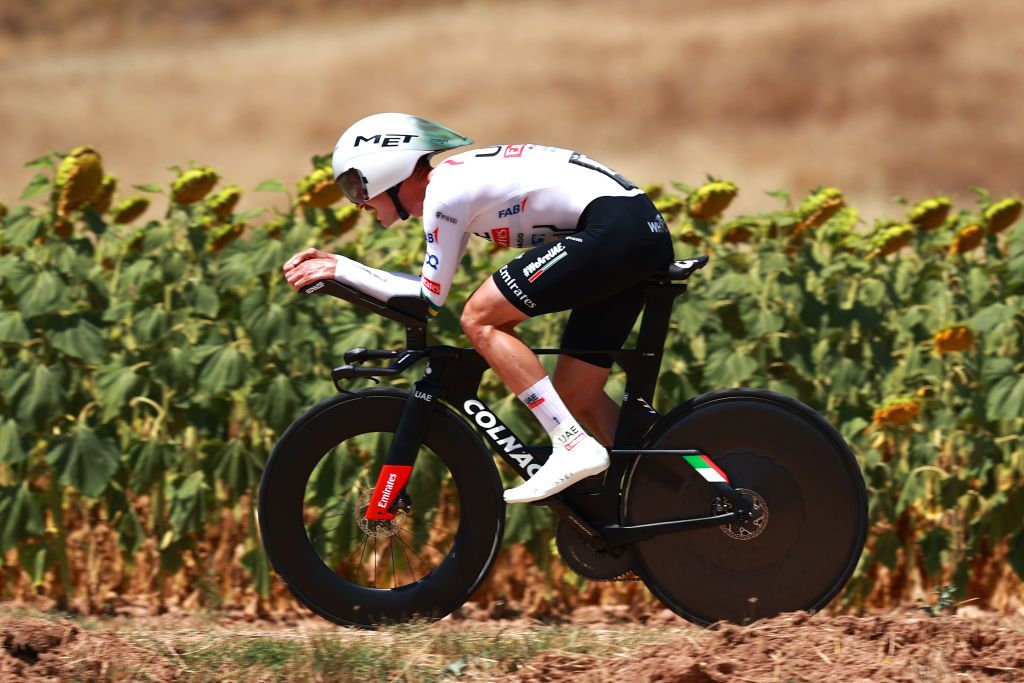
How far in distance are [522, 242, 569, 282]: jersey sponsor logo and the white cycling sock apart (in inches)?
12.8

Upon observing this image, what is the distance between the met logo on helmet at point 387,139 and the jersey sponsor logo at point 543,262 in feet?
1.78

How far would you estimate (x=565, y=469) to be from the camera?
4738 mm

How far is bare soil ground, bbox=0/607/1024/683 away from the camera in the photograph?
4383mm

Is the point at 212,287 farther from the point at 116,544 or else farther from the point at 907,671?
the point at 907,671

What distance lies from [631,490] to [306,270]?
1.26 m

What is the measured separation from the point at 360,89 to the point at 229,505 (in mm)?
31153

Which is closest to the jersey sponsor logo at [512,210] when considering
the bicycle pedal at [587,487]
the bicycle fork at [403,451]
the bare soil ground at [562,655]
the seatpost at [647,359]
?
the seatpost at [647,359]

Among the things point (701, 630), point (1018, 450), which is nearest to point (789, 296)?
point (1018, 450)

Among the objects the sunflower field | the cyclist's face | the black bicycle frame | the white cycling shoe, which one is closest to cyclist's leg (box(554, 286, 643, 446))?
the black bicycle frame

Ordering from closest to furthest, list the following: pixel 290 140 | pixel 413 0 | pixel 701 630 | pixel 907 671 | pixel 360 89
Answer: pixel 907 671 < pixel 701 630 < pixel 290 140 < pixel 360 89 < pixel 413 0

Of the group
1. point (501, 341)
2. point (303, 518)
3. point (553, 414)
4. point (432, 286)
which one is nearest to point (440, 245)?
point (432, 286)

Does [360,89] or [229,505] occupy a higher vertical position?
[360,89]

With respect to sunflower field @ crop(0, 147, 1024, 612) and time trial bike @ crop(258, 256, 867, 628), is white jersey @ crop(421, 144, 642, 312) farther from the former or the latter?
sunflower field @ crop(0, 147, 1024, 612)

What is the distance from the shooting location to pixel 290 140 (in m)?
31.6
